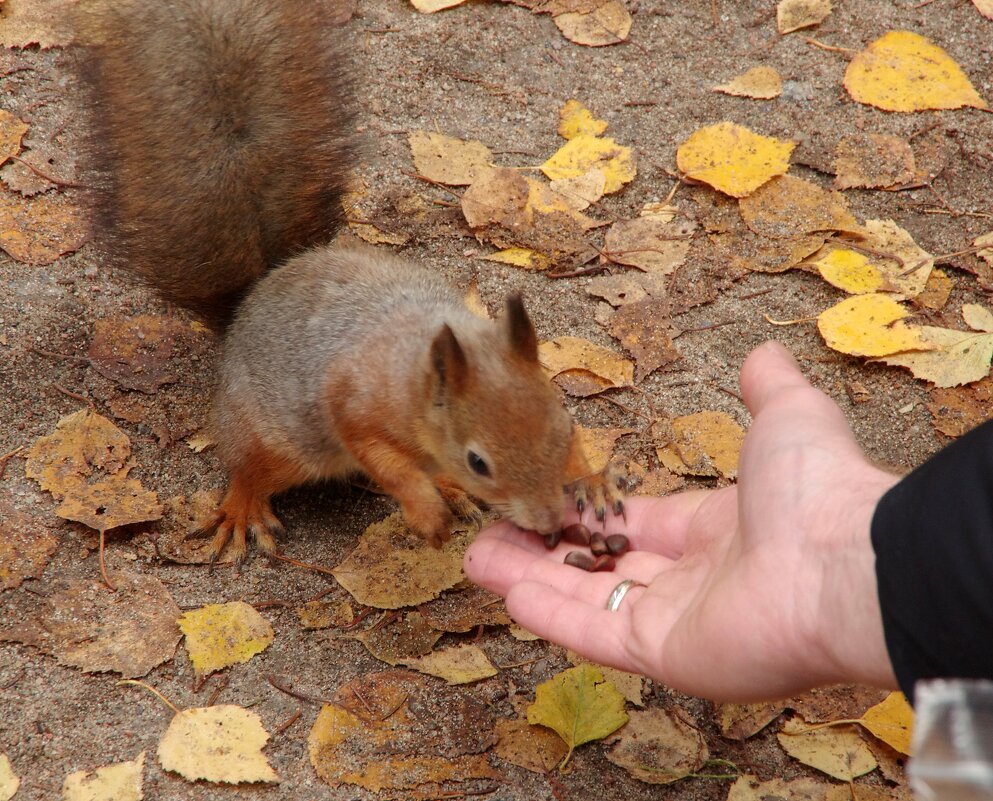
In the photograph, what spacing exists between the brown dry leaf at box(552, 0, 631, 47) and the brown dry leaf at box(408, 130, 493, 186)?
589 mm

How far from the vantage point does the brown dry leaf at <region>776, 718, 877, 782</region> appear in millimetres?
1824

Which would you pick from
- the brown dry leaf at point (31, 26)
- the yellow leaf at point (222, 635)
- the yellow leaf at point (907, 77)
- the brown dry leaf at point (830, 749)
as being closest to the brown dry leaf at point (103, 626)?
the yellow leaf at point (222, 635)

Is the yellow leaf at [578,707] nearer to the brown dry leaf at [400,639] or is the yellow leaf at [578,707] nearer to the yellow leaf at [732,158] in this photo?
the brown dry leaf at [400,639]

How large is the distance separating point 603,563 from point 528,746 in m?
0.35

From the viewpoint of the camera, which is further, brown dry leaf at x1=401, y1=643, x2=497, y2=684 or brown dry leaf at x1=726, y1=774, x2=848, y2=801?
brown dry leaf at x1=401, y1=643, x2=497, y2=684

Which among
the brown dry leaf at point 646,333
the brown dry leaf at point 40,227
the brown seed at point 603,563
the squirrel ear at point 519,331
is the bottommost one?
the brown dry leaf at point 646,333

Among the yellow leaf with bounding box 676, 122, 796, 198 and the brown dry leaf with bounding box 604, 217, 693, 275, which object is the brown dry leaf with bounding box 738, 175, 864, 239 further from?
the brown dry leaf with bounding box 604, 217, 693, 275

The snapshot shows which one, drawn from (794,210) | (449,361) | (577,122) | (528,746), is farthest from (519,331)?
(577,122)

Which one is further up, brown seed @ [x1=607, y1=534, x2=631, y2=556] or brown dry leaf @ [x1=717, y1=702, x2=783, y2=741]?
brown seed @ [x1=607, y1=534, x2=631, y2=556]

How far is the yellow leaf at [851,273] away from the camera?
267 cm

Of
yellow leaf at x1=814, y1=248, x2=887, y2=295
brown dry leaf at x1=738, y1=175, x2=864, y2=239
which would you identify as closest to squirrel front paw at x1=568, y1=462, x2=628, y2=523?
yellow leaf at x1=814, y1=248, x2=887, y2=295

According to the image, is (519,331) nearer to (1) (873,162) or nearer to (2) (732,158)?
(2) (732,158)

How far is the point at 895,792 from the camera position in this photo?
181 cm

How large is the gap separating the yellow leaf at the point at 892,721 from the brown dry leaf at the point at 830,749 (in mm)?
33
